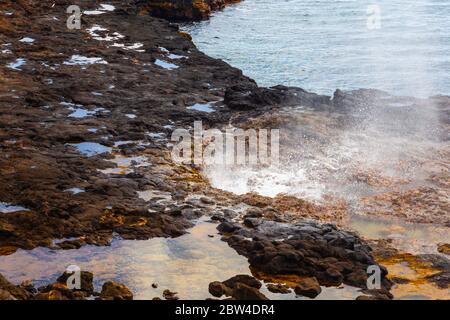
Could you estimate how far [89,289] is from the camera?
11281 millimetres

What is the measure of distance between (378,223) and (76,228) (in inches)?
263

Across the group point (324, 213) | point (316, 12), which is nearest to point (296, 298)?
point (324, 213)

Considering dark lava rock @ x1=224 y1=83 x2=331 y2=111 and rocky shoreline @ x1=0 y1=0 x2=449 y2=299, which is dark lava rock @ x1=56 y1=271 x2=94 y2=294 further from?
dark lava rock @ x1=224 y1=83 x2=331 y2=111

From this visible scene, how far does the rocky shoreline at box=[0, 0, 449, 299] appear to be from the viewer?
13.0m

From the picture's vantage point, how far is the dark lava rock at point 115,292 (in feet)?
36.3

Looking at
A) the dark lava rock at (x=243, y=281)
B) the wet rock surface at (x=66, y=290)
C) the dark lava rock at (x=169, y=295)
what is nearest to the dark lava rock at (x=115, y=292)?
the wet rock surface at (x=66, y=290)

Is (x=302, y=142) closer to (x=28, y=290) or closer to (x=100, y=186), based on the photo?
(x=100, y=186)

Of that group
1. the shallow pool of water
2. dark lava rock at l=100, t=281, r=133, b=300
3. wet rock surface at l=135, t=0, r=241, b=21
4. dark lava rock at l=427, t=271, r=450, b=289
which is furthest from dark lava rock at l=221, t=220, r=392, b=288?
wet rock surface at l=135, t=0, r=241, b=21

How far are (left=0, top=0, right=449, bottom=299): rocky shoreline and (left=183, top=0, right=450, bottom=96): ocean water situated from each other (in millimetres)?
4648

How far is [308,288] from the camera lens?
1157 centimetres

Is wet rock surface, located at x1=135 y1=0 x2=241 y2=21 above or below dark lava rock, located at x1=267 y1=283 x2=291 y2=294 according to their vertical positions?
above

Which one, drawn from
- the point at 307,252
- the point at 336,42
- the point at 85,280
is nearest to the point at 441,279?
the point at 307,252

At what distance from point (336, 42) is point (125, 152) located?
2282 cm

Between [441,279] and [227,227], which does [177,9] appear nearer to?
[227,227]
